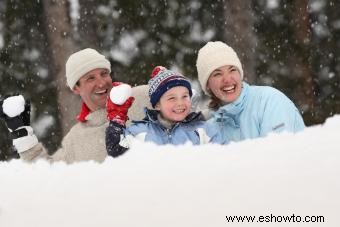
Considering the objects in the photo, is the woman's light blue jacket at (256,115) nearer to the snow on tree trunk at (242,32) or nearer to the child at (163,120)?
the child at (163,120)

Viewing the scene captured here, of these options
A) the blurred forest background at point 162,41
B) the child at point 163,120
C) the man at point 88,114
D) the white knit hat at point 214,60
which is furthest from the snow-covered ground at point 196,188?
the blurred forest background at point 162,41

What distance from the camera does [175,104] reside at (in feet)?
9.25

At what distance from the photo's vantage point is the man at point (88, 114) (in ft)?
10.4

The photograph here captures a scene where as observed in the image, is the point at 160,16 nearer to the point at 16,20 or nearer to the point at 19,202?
the point at 16,20

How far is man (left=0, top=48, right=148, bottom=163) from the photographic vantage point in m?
3.17

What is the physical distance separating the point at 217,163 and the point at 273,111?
143 cm

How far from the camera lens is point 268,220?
4.19 feet

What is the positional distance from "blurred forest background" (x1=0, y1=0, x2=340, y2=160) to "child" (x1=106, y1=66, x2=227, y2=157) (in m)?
5.73

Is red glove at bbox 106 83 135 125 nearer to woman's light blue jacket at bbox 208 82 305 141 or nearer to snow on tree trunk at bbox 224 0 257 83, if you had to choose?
woman's light blue jacket at bbox 208 82 305 141

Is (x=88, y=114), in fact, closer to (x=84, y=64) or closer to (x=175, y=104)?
(x=84, y=64)

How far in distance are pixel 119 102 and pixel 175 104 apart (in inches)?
10.8

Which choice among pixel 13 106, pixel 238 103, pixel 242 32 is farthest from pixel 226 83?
pixel 242 32

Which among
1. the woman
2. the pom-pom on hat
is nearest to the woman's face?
the woman

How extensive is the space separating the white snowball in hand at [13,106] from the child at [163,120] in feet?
1.50
